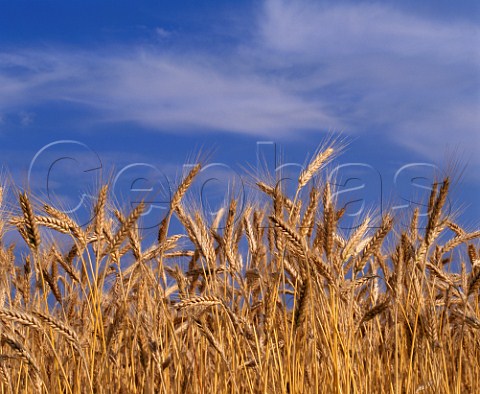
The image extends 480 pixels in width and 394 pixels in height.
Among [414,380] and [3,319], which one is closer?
[3,319]

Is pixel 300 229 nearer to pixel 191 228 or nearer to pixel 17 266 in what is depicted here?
pixel 191 228

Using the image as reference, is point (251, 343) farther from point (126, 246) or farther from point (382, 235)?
point (126, 246)

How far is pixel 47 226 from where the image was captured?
3.80 m

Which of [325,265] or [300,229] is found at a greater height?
[300,229]

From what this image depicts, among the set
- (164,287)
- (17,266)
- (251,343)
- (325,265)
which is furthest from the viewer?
(17,266)

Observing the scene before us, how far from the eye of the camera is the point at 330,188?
4.18m

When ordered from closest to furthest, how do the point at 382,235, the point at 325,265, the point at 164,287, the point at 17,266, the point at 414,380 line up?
the point at 325,265 < the point at 382,235 < the point at 414,380 < the point at 164,287 < the point at 17,266

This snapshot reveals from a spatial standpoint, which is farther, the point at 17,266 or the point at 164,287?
the point at 17,266

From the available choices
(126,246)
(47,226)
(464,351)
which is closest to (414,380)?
(464,351)

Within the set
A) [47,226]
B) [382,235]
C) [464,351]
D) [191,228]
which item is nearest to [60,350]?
[47,226]

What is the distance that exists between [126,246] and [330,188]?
4.87 feet

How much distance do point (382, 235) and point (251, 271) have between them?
781 millimetres

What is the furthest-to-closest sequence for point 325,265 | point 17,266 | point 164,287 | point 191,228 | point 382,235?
1. point 17,266
2. point 164,287
3. point 191,228
4. point 382,235
5. point 325,265

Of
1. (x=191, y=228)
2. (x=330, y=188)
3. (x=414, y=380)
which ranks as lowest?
(x=414, y=380)
